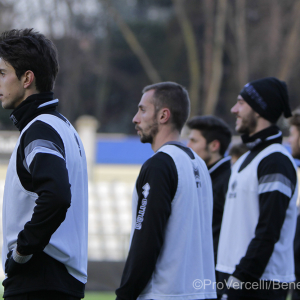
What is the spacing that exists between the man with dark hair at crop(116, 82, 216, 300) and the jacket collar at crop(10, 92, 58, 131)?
2.12 feet

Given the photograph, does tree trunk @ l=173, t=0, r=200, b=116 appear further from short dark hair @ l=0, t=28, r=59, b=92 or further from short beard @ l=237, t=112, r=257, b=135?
short dark hair @ l=0, t=28, r=59, b=92

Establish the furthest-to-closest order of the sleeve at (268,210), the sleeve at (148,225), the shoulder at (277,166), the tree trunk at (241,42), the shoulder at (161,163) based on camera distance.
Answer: the tree trunk at (241,42)
the shoulder at (277,166)
the sleeve at (268,210)
the shoulder at (161,163)
the sleeve at (148,225)

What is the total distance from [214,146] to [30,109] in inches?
93.5

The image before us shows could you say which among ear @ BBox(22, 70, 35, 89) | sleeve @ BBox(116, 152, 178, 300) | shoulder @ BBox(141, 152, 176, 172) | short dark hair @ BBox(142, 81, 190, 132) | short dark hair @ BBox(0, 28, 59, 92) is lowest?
sleeve @ BBox(116, 152, 178, 300)

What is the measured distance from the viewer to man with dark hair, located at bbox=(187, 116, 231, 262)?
417cm

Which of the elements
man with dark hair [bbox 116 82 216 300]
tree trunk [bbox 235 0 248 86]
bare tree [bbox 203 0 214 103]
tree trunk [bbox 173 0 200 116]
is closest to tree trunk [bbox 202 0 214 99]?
bare tree [bbox 203 0 214 103]

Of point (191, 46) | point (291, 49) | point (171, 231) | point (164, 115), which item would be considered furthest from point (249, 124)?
point (191, 46)

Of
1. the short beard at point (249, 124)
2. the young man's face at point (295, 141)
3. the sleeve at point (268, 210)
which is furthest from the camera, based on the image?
the young man's face at point (295, 141)

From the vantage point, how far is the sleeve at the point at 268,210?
3088 millimetres

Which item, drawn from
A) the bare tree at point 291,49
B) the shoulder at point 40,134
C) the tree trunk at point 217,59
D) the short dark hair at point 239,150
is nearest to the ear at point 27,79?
the shoulder at point 40,134

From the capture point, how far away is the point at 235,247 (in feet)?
11.1

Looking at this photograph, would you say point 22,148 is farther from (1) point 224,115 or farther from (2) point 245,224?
(1) point 224,115

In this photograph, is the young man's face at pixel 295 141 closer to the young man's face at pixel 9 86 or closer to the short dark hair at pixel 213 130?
the short dark hair at pixel 213 130

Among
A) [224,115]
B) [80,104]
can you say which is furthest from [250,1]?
[80,104]
